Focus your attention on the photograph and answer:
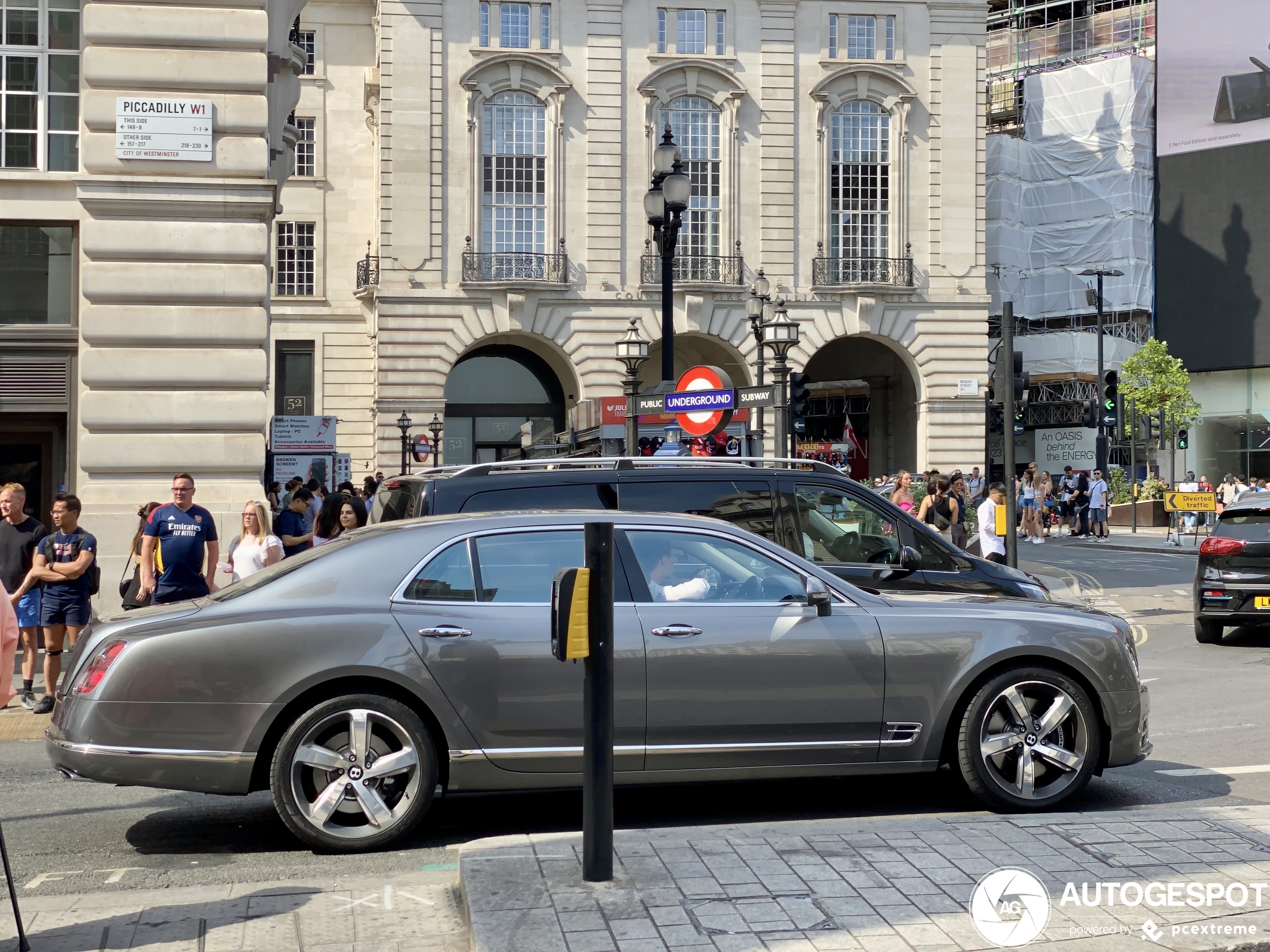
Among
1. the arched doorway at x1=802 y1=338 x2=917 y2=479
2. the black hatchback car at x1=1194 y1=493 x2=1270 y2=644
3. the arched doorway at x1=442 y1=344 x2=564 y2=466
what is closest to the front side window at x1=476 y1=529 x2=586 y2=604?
the black hatchback car at x1=1194 y1=493 x2=1270 y2=644

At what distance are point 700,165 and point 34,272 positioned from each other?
3184 cm

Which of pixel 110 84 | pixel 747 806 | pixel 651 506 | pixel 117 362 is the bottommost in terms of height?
pixel 747 806

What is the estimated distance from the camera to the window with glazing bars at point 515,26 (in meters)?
44.5

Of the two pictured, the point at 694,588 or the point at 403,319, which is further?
the point at 403,319

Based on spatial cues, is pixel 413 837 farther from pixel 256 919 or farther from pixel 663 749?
pixel 256 919

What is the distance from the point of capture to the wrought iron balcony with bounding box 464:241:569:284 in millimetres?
44406

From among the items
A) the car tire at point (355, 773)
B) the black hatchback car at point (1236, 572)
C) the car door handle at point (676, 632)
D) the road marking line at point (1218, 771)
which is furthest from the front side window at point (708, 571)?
the black hatchback car at point (1236, 572)

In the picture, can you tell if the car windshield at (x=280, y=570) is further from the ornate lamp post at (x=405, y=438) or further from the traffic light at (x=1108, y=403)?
the ornate lamp post at (x=405, y=438)

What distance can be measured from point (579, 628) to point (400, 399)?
39.8 meters

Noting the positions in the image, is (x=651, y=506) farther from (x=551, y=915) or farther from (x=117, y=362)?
(x=117, y=362)

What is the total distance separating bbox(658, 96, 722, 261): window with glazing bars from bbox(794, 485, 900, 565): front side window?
36689mm

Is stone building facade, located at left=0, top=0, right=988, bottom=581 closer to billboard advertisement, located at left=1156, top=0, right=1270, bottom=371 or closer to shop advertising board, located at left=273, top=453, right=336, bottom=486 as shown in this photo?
shop advertising board, located at left=273, top=453, right=336, bottom=486

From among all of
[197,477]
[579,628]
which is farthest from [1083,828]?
[197,477]

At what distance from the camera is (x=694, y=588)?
6.84 meters
